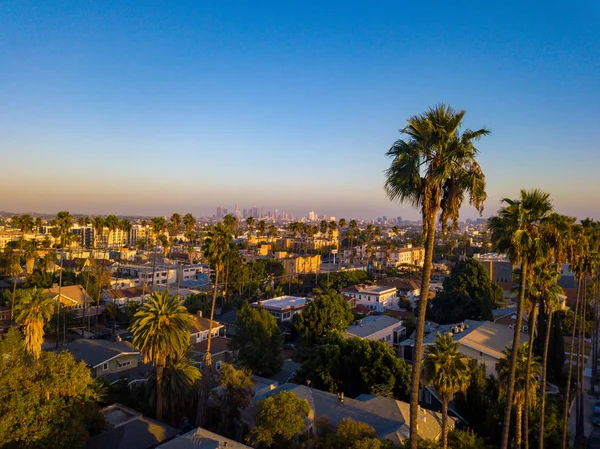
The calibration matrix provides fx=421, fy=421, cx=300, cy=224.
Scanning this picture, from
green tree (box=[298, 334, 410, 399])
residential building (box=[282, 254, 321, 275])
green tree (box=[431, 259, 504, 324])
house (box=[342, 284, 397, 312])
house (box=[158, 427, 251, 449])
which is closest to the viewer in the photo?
house (box=[158, 427, 251, 449])

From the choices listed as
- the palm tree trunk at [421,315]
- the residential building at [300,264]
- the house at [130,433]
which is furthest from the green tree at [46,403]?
the residential building at [300,264]

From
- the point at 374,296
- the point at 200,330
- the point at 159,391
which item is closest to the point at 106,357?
the point at 159,391

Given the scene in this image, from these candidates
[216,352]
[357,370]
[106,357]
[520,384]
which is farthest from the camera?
[216,352]

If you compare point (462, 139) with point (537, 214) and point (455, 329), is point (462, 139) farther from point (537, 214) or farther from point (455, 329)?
point (455, 329)

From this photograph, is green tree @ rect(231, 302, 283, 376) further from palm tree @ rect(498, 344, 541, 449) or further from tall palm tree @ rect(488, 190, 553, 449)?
tall palm tree @ rect(488, 190, 553, 449)

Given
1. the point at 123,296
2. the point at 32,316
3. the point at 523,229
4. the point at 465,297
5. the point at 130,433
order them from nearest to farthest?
the point at 523,229 → the point at 130,433 → the point at 32,316 → the point at 465,297 → the point at 123,296

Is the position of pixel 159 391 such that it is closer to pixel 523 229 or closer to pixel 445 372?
pixel 445 372

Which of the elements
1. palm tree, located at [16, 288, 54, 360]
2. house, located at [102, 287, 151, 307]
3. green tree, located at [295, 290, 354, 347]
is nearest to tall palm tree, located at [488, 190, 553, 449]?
green tree, located at [295, 290, 354, 347]
